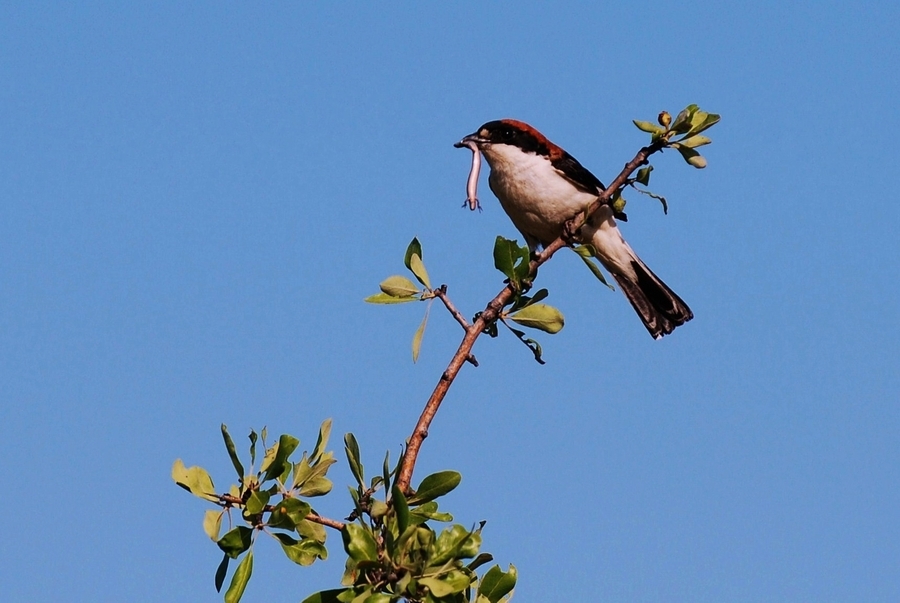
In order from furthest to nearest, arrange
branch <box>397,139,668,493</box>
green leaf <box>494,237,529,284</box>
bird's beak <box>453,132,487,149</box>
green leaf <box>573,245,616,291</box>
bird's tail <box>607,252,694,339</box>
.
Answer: bird's tail <box>607,252,694,339</box>, bird's beak <box>453,132,487,149</box>, green leaf <box>573,245,616,291</box>, green leaf <box>494,237,529,284</box>, branch <box>397,139,668,493</box>

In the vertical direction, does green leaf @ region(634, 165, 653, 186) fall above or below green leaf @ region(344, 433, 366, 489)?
above

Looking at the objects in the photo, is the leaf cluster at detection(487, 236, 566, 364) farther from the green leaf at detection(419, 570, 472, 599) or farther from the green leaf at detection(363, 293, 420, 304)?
the green leaf at detection(419, 570, 472, 599)

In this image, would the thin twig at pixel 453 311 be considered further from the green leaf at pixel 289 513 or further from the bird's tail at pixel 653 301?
the bird's tail at pixel 653 301

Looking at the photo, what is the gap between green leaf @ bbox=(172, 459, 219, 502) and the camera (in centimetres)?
263

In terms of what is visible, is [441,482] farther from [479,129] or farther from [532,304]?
[479,129]

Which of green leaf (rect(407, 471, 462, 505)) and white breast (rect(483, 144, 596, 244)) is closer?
green leaf (rect(407, 471, 462, 505))

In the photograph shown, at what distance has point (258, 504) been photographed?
2.67m

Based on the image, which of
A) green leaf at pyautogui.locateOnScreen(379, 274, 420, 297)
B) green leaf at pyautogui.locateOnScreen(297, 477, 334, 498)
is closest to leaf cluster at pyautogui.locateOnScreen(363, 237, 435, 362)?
green leaf at pyautogui.locateOnScreen(379, 274, 420, 297)

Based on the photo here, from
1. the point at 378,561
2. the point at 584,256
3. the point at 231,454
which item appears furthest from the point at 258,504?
the point at 584,256

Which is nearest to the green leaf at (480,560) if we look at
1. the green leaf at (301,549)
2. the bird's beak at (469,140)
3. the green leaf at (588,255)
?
the green leaf at (301,549)

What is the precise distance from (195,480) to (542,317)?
1.20 metres

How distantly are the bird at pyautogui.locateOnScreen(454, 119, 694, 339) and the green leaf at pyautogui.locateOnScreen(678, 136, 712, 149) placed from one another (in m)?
3.88

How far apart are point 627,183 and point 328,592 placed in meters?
2.07

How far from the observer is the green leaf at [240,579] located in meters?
2.70
